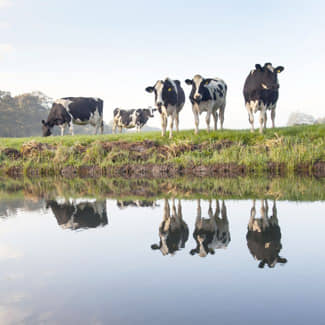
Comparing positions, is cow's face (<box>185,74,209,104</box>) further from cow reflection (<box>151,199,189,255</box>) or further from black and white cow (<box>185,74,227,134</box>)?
cow reflection (<box>151,199,189,255</box>)

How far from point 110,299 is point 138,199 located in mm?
5327

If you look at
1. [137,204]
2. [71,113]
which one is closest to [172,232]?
[137,204]

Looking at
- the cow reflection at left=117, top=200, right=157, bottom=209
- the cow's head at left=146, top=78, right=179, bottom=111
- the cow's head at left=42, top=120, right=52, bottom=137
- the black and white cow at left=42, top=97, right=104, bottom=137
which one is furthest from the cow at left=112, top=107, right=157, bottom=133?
the cow reflection at left=117, top=200, right=157, bottom=209

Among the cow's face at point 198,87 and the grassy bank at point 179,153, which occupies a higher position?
the cow's face at point 198,87

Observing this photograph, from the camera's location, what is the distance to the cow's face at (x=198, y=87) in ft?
51.4

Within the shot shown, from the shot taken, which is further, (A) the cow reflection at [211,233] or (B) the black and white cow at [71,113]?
(B) the black and white cow at [71,113]

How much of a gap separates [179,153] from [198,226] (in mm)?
10212

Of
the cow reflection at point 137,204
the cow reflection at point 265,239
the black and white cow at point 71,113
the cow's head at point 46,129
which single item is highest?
the black and white cow at point 71,113

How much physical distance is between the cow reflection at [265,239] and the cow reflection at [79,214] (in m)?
2.29

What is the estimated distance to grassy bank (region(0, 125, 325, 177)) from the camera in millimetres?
13656

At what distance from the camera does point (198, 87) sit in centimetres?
1580

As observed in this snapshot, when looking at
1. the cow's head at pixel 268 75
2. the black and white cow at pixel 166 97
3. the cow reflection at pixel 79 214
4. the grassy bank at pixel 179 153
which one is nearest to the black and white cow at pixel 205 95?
the black and white cow at pixel 166 97

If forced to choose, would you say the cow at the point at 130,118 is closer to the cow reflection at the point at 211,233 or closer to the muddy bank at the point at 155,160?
the muddy bank at the point at 155,160

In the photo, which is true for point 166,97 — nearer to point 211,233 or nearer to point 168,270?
point 211,233
